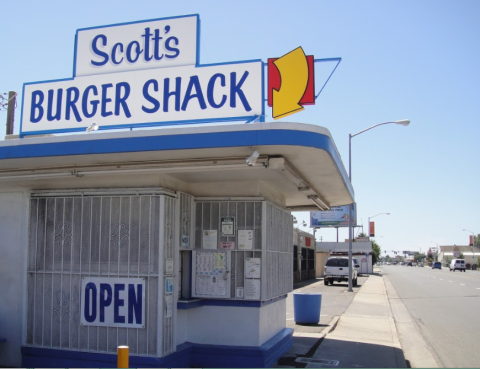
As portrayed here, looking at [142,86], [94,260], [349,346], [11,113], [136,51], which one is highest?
[11,113]

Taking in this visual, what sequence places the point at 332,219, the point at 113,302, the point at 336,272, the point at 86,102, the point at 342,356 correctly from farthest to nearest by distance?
the point at 332,219 → the point at 336,272 → the point at 342,356 → the point at 86,102 → the point at 113,302

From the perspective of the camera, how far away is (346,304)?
21.5 metres

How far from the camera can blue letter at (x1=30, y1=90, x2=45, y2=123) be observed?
8.22 m

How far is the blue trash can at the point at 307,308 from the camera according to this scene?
1412 cm

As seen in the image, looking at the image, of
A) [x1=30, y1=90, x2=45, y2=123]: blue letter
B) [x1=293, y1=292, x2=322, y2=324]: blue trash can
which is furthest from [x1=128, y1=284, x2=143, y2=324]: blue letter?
[x1=293, y1=292, x2=322, y2=324]: blue trash can

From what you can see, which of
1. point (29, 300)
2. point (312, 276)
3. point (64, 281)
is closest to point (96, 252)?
point (64, 281)

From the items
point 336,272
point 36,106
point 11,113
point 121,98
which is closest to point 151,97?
point 121,98

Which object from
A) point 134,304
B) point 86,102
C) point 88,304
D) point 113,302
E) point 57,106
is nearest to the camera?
point 134,304

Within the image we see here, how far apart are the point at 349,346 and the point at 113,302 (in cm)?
565

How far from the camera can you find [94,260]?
7.77 metres

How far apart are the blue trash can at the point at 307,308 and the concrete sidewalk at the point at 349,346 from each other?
1.78 ft

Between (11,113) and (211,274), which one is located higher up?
(11,113)

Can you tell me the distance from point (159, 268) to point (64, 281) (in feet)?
5.39

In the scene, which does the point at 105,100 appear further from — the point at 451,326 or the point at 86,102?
the point at 451,326
